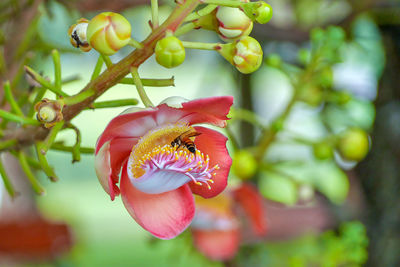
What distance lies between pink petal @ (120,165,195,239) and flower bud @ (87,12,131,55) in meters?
0.07

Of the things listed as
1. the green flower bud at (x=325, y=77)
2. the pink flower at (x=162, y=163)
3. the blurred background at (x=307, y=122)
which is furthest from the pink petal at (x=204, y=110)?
the green flower bud at (x=325, y=77)

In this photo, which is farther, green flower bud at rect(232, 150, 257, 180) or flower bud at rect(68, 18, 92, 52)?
green flower bud at rect(232, 150, 257, 180)

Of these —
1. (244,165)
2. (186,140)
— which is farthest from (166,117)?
(244,165)

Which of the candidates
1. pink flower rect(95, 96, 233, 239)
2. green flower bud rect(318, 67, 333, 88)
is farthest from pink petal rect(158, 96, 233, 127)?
green flower bud rect(318, 67, 333, 88)

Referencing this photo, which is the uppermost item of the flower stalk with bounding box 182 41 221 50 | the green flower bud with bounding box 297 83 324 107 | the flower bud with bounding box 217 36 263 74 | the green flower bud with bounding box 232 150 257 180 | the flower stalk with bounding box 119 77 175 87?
the flower stalk with bounding box 182 41 221 50

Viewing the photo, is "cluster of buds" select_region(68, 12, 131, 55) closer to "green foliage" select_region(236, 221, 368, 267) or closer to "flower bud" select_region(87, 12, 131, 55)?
"flower bud" select_region(87, 12, 131, 55)

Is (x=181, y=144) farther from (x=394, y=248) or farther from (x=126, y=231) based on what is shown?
(x=126, y=231)

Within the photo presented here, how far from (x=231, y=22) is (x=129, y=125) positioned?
6 cm

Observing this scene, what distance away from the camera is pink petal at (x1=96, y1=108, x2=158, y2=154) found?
0.65 feet

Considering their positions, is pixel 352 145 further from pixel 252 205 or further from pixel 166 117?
pixel 166 117

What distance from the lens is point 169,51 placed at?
0.18m

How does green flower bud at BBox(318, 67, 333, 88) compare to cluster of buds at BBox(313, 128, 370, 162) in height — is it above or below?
above

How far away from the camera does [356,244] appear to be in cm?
49

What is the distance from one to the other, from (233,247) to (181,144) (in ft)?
1.00
